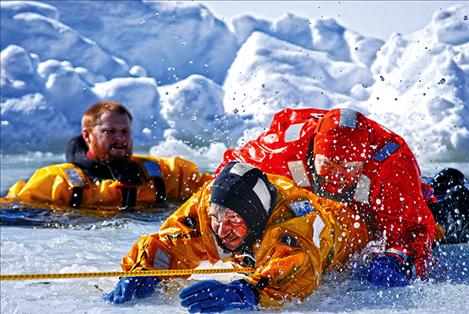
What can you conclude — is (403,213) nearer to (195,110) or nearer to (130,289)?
(130,289)

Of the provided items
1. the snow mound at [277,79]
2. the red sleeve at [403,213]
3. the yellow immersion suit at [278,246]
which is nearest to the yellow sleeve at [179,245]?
the yellow immersion suit at [278,246]

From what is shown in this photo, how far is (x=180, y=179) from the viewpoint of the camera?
240 inches

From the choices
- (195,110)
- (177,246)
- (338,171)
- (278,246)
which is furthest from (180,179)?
(195,110)

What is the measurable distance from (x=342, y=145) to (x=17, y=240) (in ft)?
7.70

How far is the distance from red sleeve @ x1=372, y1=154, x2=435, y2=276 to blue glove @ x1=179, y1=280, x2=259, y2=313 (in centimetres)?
107

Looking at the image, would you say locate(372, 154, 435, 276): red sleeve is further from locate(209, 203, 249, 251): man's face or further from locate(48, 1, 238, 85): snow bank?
locate(48, 1, 238, 85): snow bank

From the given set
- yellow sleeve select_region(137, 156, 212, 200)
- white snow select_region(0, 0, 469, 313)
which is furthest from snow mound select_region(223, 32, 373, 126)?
yellow sleeve select_region(137, 156, 212, 200)

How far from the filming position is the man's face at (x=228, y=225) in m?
2.65

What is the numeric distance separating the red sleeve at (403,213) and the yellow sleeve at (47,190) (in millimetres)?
3030

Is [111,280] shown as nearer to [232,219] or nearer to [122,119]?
[232,219]

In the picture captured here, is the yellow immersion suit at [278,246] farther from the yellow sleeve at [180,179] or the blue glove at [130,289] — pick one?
the yellow sleeve at [180,179]

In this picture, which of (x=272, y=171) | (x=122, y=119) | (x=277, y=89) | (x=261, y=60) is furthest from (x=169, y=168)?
(x=261, y=60)

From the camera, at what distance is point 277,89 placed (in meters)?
16.1

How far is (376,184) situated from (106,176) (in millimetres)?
2941
